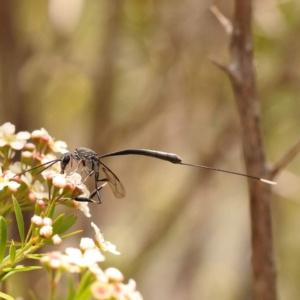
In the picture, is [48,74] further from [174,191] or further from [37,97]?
[174,191]

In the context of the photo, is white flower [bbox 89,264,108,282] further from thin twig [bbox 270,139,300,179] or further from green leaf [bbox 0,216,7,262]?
thin twig [bbox 270,139,300,179]

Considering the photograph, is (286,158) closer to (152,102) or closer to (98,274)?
(98,274)

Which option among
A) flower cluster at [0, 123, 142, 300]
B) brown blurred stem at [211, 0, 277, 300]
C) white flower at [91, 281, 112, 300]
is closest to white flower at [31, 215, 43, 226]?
flower cluster at [0, 123, 142, 300]

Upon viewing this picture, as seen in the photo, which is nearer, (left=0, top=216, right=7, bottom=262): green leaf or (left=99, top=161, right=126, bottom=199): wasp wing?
(left=0, top=216, right=7, bottom=262): green leaf

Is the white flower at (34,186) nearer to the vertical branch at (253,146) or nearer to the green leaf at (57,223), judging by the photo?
the green leaf at (57,223)

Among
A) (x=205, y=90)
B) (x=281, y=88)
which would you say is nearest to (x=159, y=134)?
(x=205, y=90)

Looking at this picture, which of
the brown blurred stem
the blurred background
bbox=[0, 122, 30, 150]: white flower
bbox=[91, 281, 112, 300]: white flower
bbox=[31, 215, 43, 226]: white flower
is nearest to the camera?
bbox=[91, 281, 112, 300]: white flower
